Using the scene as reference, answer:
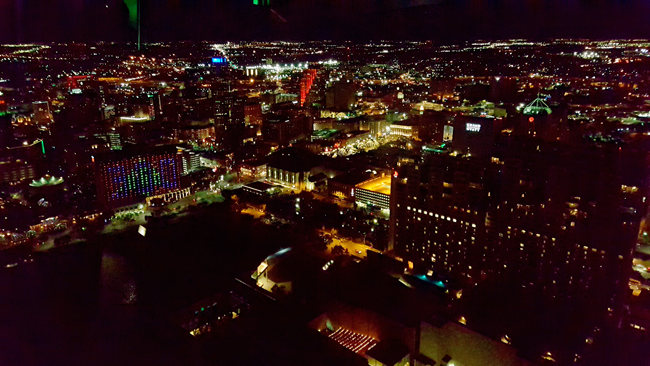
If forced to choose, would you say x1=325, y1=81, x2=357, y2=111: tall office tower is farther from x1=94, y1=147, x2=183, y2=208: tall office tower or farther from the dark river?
the dark river

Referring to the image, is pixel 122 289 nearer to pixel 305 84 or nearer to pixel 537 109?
pixel 537 109

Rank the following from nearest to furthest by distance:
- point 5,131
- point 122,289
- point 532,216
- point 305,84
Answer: point 532,216 < point 122,289 < point 5,131 < point 305,84

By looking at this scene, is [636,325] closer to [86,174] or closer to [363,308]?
[363,308]

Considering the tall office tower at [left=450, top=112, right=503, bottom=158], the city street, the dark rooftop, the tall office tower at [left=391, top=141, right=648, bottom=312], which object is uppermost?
the tall office tower at [left=450, top=112, right=503, bottom=158]

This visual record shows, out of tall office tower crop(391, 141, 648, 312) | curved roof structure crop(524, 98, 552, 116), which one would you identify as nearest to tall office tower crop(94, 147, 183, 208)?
tall office tower crop(391, 141, 648, 312)

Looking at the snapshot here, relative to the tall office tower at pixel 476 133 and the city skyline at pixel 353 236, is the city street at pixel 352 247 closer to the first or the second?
the city skyline at pixel 353 236

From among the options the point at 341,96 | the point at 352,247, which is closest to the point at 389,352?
the point at 352,247
